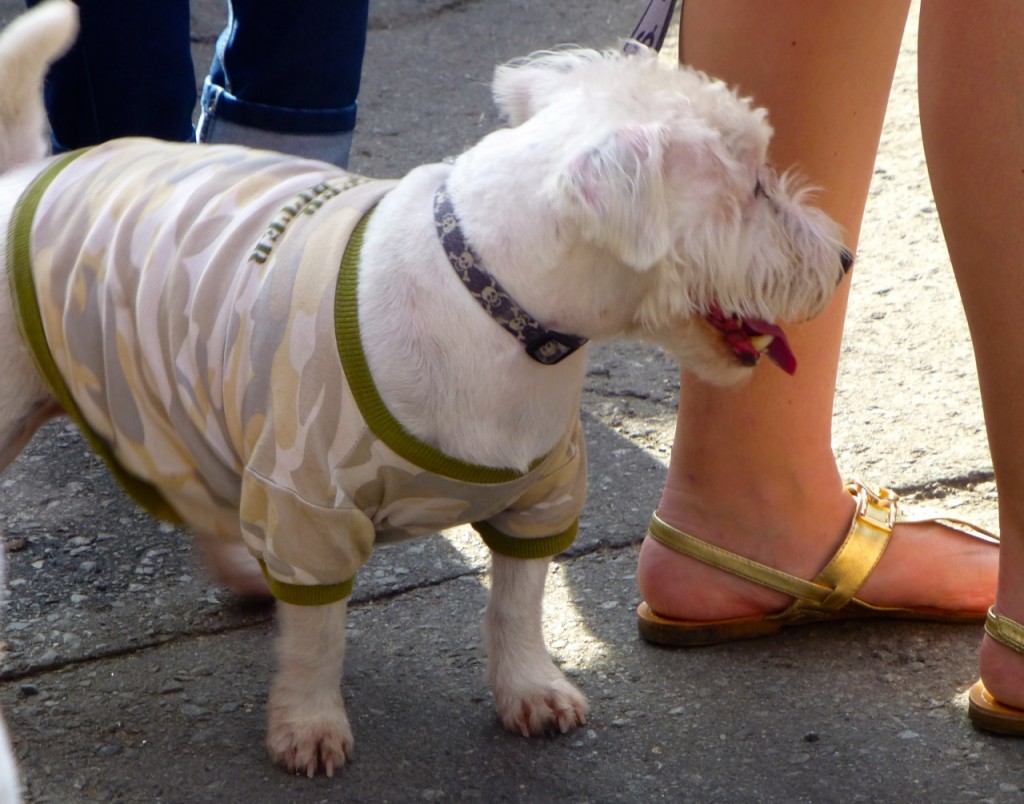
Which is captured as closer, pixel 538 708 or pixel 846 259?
pixel 846 259

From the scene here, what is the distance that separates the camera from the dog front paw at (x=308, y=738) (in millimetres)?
1819

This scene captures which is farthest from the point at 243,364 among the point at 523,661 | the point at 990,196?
the point at 990,196

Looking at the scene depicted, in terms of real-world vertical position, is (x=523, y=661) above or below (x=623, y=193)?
below

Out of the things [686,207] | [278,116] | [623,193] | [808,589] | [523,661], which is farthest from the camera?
[278,116]

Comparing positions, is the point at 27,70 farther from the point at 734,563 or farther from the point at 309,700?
the point at 734,563

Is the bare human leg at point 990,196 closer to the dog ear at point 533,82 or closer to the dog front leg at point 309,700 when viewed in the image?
the dog ear at point 533,82

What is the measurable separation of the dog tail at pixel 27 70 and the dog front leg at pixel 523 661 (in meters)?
0.94

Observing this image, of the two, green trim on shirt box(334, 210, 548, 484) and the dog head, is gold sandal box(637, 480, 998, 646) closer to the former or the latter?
the dog head

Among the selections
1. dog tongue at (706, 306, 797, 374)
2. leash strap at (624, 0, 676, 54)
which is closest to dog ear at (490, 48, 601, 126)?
leash strap at (624, 0, 676, 54)

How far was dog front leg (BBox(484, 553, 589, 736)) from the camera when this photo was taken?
74.3 inches

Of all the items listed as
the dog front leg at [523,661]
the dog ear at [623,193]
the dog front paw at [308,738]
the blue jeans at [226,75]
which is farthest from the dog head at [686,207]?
the blue jeans at [226,75]

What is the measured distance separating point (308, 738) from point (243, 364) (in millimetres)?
533

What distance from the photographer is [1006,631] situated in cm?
187

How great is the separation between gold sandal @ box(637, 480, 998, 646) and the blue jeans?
3.28 ft
